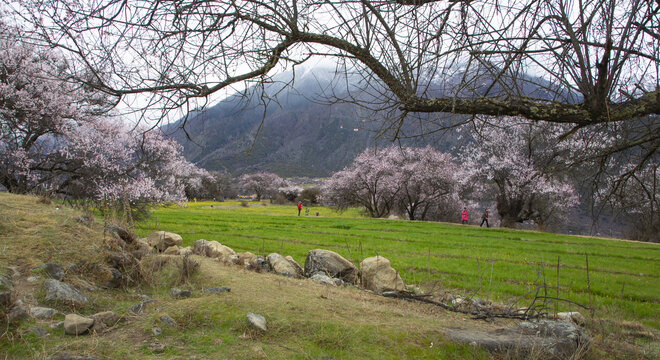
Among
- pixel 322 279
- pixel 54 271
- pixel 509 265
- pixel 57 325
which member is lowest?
pixel 509 265

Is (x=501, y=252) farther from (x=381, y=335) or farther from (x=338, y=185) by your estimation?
(x=338, y=185)

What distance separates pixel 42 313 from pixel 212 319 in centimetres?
140

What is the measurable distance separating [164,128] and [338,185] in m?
32.5

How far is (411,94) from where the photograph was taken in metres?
3.75

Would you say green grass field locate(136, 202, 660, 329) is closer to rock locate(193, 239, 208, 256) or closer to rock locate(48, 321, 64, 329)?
rock locate(193, 239, 208, 256)

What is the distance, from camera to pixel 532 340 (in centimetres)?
317

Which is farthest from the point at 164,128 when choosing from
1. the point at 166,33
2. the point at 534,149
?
the point at 534,149

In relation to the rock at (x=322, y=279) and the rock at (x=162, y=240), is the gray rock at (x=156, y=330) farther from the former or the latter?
the rock at (x=162, y=240)

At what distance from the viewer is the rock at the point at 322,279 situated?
19.4 feet

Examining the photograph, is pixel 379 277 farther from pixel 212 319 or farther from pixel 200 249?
pixel 200 249

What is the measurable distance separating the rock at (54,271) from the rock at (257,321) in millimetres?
2329

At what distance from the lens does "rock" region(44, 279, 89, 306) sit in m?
3.41

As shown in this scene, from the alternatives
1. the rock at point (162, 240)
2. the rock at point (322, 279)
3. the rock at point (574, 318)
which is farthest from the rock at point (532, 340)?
the rock at point (162, 240)

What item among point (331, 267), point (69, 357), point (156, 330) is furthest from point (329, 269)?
point (69, 357)
